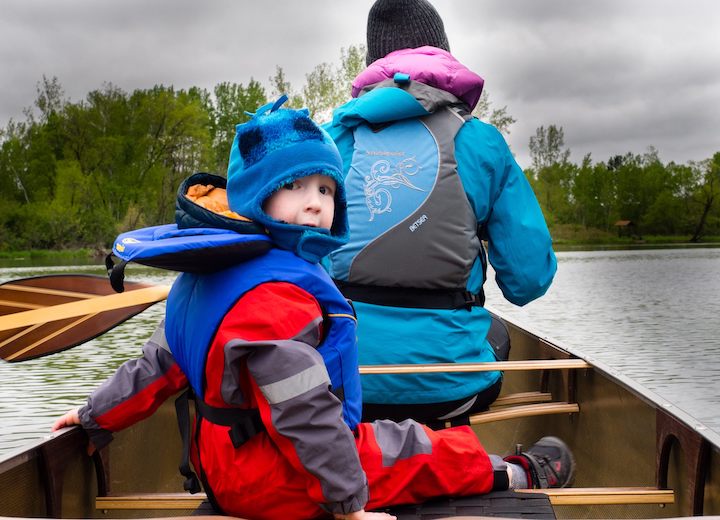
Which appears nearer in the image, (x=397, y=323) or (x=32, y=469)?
(x=32, y=469)

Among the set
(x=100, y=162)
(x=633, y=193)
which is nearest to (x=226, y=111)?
(x=100, y=162)

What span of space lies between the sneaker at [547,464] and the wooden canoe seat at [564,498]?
6 centimetres

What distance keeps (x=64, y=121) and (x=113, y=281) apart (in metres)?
45.2

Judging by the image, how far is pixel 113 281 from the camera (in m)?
1.88

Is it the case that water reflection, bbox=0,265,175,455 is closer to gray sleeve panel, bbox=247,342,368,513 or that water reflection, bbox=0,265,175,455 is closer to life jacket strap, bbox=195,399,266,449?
life jacket strap, bbox=195,399,266,449

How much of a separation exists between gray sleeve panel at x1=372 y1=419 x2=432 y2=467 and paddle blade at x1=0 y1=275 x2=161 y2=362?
4.85 feet

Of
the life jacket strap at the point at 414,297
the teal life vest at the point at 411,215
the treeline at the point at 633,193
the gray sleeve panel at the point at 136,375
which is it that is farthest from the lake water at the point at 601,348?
the treeline at the point at 633,193

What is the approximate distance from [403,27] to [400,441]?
6.12ft

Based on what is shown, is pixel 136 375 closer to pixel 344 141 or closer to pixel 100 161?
pixel 344 141

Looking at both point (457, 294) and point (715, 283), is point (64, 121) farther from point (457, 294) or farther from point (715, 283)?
point (457, 294)

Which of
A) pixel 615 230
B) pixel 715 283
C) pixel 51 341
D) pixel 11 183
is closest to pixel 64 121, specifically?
pixel 11 183

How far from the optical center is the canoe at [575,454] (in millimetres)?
2107

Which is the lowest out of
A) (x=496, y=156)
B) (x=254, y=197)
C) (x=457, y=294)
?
(x=457, y=294)

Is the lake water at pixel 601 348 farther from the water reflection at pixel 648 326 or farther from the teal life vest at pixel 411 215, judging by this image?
the teal life vest at pixel 411 215
